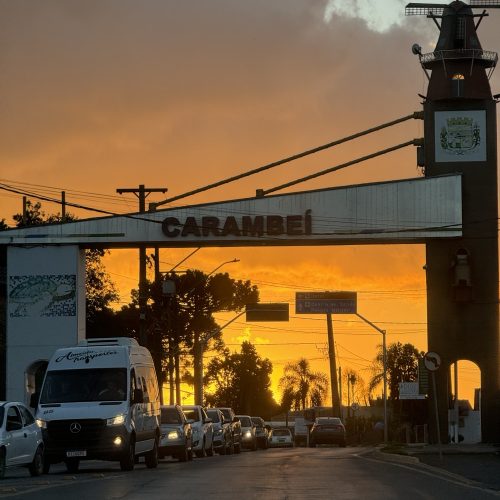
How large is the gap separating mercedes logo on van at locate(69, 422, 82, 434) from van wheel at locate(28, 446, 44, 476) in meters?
1.12

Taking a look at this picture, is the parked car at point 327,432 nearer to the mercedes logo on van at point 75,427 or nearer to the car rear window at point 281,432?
the car rear window at point 281,432

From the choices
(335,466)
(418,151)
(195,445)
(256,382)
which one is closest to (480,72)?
(418,151)

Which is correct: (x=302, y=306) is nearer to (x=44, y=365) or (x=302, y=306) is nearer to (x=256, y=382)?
(x=44, y=365)

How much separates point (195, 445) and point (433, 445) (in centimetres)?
1006

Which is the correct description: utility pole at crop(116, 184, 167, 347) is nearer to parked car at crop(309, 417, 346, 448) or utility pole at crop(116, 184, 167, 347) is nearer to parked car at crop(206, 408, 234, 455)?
parked car at crop(206, 408, 234, 455)

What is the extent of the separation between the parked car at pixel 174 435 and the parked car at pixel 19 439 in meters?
9.97

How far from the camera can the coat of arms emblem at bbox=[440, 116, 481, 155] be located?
52.4 meters

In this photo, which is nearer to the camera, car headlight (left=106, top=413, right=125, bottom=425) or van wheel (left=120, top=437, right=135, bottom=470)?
car headlight (left=106, top=413, right=125, bottom=425)

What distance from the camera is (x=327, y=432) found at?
235 ft

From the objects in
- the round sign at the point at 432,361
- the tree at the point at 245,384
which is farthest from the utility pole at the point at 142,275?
the tree at the point at 245,384

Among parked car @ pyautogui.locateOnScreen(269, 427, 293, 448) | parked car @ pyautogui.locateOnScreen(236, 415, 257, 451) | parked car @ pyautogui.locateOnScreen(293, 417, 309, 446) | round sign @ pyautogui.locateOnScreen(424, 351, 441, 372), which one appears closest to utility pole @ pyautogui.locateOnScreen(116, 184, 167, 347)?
parked car @ pyautogui.locateOnScreen(236, 415, 257, 451)

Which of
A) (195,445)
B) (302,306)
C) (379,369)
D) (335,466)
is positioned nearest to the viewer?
(335,466)

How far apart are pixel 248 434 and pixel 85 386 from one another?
111 feet

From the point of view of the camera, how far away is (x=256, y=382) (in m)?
144
